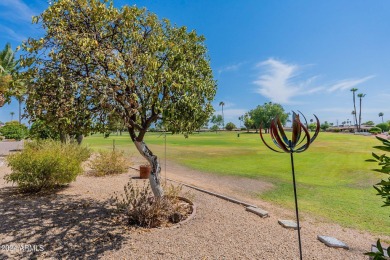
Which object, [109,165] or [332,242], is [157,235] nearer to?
[332,242]

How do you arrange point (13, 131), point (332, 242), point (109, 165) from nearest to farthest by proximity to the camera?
point (332, 242), point (109, 165), point (13, 131)

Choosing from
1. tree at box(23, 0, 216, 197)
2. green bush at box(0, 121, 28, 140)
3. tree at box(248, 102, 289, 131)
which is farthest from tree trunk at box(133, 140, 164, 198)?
tree at box(248, 102, 289, 131)

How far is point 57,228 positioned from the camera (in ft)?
19.7

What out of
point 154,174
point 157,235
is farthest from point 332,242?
point 154,174

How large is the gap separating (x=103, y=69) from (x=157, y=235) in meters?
4.35

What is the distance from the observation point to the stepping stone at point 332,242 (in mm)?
5320

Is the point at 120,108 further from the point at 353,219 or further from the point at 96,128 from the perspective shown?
the point at 353,219

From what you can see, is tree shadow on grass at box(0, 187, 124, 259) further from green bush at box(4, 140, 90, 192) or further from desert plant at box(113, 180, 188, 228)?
green bush at box(4, 140, 90, 192)

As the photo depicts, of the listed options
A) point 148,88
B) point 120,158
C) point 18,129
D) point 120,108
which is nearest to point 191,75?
point 148,88

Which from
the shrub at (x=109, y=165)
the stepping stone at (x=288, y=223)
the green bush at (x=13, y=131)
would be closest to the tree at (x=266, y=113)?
the green bush at (x=13, y=131)

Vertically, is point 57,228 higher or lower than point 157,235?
higher

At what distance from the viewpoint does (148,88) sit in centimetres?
567

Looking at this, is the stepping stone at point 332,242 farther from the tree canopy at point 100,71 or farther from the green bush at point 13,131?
the green bush at point 13,131

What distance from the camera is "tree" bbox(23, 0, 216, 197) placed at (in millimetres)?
5184
